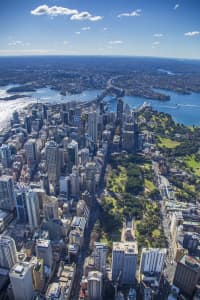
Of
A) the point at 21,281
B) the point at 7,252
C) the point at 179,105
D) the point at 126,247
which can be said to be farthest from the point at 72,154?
the point at 179,105

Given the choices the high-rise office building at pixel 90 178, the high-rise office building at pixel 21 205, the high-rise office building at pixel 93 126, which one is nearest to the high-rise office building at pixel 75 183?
the high-rise office building at pixel 90 178

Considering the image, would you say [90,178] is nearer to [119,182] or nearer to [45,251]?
[119,182]

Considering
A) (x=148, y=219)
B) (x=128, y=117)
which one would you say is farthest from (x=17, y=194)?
(x=128, y=117)

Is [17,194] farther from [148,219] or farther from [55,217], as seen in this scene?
[148,219]

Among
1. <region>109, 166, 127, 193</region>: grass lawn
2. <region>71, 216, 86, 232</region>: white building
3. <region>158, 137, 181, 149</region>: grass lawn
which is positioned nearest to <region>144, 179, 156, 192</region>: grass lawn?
<region>109, 166, 127, 193</region>: grass lawn

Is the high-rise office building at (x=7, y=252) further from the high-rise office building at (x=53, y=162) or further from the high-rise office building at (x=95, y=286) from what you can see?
the high-rise office building at (x=53, y=162)
